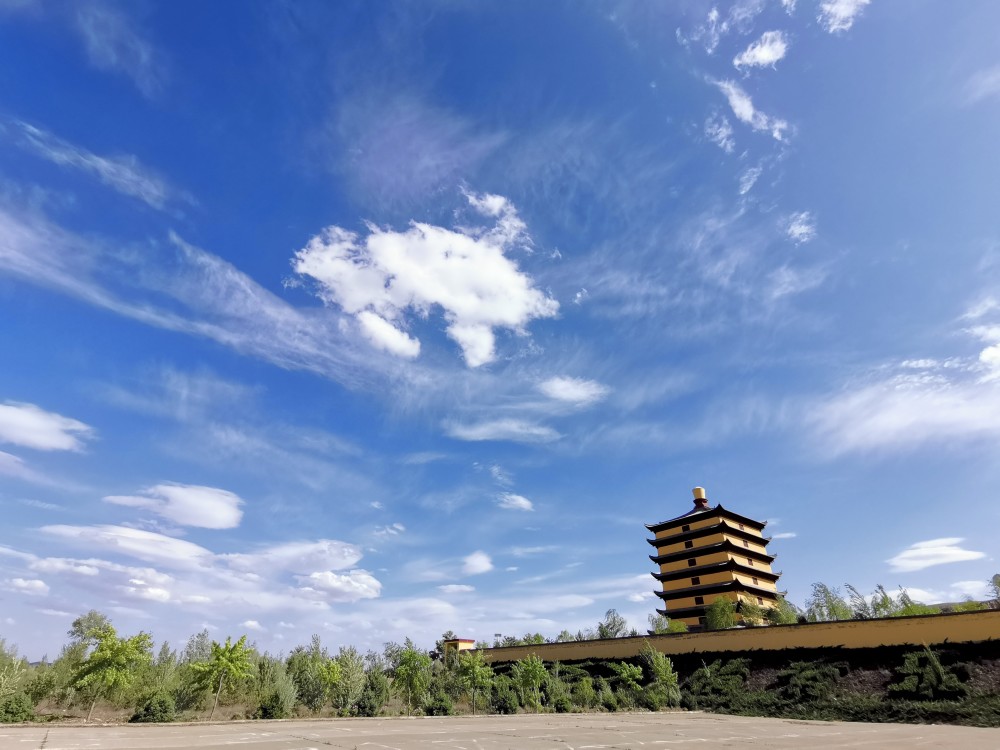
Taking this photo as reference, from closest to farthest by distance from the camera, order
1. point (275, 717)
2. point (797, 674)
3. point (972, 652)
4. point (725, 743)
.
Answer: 1. point (725, 743)
2. point (275, 717)
3. point (972, 652)
4. point (797, 674)

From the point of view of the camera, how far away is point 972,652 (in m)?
28.2

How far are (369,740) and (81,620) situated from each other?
2080 inches

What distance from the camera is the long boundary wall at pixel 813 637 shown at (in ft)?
96.7

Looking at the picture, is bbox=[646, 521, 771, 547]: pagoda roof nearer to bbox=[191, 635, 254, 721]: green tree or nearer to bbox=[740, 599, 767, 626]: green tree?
bbox=[740, 599, 767, 626]: green tree

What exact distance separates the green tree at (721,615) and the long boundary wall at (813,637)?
8546mm

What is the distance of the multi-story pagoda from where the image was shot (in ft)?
174

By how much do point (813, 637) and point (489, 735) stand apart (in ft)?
88.3

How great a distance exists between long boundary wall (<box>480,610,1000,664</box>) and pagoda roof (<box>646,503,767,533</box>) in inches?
809

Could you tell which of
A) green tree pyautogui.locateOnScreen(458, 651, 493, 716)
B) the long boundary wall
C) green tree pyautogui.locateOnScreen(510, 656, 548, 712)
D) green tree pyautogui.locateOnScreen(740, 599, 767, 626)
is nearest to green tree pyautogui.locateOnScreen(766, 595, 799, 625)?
green tree pyautogui.locateOnScreen(740, 599, 767, 626)

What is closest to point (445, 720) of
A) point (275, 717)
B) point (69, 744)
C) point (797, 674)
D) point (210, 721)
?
point (275, 717)

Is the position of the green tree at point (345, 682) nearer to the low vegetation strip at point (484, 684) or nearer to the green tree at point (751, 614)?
the low vegetation strip at point (484, 684)

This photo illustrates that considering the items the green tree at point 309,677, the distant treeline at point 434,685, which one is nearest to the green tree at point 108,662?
the distant treeline at point 434,685

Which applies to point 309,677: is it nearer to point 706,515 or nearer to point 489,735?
point 489,735

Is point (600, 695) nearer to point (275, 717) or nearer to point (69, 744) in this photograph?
point (275, 717)
